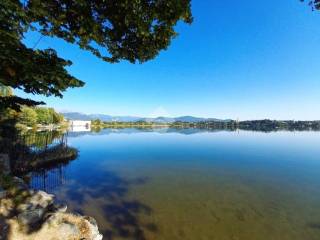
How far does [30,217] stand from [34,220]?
16 cm

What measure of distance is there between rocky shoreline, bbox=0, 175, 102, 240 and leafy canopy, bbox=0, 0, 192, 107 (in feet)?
13.4

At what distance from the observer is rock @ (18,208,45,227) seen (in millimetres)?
5911

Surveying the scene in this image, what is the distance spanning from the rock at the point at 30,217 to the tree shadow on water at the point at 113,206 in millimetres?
2277

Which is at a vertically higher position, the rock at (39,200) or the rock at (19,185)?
the rock at (19,185)

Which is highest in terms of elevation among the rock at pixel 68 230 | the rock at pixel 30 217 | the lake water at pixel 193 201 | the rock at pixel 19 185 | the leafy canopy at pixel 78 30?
the leafy canopy at pixel 78 30

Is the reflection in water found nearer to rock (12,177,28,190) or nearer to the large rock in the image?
rock (12,177,28,190)

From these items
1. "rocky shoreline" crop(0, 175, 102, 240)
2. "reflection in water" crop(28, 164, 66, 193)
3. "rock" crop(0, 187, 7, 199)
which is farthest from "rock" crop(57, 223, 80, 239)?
"reflection in water" crop(28, 164, 66, 193)

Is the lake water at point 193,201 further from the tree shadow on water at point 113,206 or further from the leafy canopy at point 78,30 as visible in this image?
the leafy canopy at point 78,30

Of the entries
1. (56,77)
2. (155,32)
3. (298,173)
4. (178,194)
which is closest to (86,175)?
(178,194)

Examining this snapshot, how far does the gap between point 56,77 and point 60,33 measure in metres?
1.47

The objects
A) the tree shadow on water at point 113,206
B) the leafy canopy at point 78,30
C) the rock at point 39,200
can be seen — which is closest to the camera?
the leafy canopy at point 78,30

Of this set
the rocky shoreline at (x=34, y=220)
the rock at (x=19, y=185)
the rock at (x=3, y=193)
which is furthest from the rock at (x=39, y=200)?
the rock at (x=3, y=193)

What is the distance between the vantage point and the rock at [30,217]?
591 centimetres

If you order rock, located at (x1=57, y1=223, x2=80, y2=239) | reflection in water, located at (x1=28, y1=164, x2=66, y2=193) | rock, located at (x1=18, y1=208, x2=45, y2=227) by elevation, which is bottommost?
reflection in water, located at (x1=28, y1=164, x2=66, y2=193)
